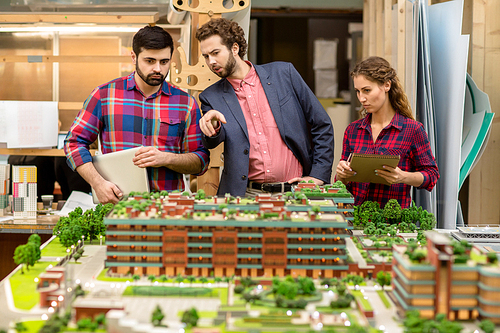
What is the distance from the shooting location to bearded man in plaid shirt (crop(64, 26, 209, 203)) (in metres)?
3.05

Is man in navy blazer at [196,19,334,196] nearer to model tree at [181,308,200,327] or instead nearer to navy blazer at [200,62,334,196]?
navy blazer at [200,62,334,196]

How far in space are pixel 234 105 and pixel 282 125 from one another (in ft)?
1.17

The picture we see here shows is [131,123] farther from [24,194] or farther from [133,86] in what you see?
[24,194]

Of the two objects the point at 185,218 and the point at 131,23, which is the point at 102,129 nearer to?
the point at 185,218

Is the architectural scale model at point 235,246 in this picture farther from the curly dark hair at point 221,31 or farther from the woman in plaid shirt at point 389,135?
the curly dark hair at point 221,31

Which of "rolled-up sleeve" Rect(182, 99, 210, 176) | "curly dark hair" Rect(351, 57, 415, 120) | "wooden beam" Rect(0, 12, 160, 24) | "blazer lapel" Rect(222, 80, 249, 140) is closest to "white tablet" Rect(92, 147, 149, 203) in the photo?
"rolled-up sleeve" Rect(182, 99, 210, 176)

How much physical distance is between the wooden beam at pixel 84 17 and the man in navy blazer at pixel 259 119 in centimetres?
208

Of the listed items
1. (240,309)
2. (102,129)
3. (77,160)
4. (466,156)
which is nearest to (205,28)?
(102,129)

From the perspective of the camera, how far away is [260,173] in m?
3.32

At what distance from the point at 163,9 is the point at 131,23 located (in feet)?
1.24

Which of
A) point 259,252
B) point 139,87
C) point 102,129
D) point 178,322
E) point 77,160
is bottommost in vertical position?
point 178,322

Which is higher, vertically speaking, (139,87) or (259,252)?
(139,87)

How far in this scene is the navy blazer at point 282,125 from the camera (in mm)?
3240

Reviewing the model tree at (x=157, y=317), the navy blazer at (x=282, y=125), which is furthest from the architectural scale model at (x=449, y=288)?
the navy blazer at (x=282, y=125)
